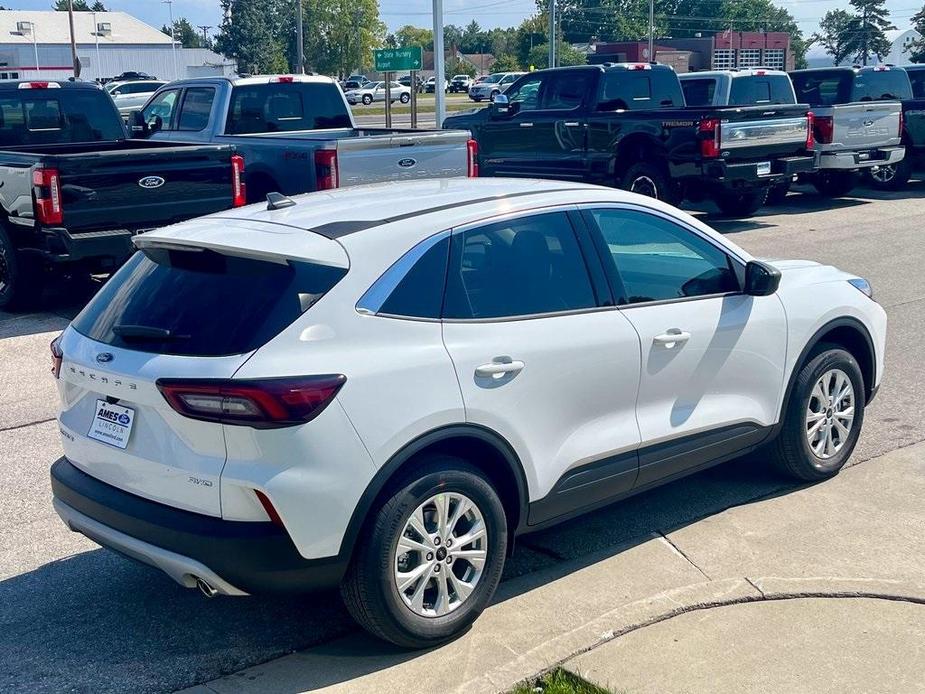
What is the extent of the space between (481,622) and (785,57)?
9383cm

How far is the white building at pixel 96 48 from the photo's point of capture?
87250mm

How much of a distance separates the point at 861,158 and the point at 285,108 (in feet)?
31.2

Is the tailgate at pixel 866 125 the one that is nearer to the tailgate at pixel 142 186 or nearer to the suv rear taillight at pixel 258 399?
the tailgate at pixel 142 186

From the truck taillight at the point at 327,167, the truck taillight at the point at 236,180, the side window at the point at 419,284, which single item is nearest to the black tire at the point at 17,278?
the truck taillight at the point at 236,180

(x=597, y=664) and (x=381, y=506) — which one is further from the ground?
(x=381, y=506)

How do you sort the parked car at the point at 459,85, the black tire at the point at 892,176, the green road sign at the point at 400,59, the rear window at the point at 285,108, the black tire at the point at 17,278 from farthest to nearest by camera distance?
the parked car at the point at 459,85 < the green road sign at the point at 400,59 < the black tire at the point at 892,176 < the rear window at the point at 285,108 < the black tire at the point at 17,278

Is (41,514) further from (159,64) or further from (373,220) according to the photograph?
(159,64)

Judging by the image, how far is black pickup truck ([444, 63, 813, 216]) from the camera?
14.8 meters

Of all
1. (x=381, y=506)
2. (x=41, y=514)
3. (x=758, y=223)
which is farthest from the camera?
(x=758, y=223)

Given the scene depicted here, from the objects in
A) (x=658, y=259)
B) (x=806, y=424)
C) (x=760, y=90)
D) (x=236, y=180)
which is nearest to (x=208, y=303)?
(x=658, y=259)

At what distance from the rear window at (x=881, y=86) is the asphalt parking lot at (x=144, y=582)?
38.3 ft

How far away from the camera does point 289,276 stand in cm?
412

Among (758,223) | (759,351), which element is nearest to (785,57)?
(758,223)

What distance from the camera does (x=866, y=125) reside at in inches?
711
